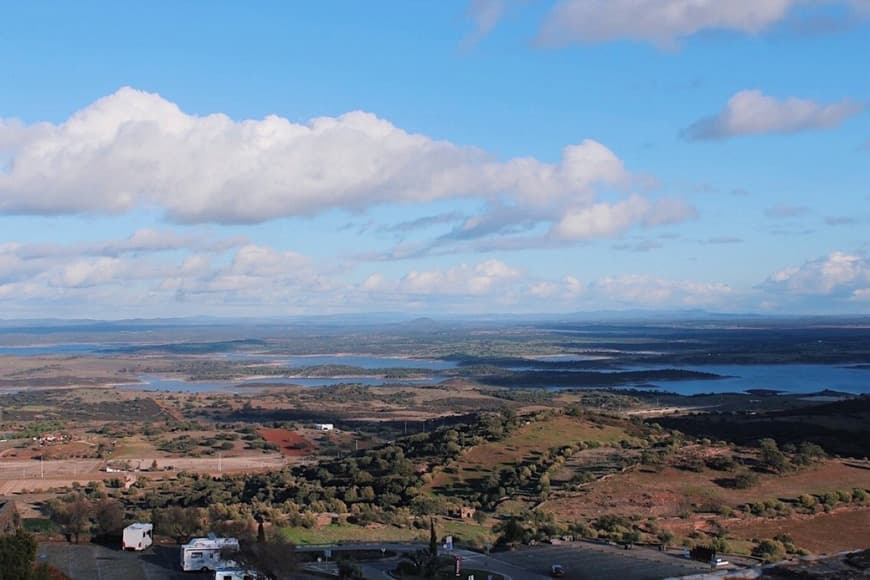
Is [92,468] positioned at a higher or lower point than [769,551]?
lower

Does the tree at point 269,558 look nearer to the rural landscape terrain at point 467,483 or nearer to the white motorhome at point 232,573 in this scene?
the white motorhome at point 232,573

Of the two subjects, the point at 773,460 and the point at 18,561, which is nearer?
the point at 18,561

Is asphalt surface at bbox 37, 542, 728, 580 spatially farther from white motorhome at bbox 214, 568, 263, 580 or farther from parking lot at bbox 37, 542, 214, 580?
white motorhome at bbox 214, 568, 263, 580

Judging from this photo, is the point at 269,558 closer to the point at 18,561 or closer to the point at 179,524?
the point at 18,561

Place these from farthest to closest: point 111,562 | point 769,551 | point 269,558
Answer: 1. point 769,551
2. point 111,562
3. point 269,558

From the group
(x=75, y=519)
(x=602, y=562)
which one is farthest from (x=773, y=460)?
(x=75, y=519)

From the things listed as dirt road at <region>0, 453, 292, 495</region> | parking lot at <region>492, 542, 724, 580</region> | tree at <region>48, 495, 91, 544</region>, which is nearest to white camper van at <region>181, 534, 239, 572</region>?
tree at <region>48, 495, 91, 544</region>

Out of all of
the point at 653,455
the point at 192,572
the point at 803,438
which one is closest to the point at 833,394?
the point at 803,438

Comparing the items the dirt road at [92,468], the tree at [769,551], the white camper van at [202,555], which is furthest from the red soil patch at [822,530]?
the dirt road at [92,468]
